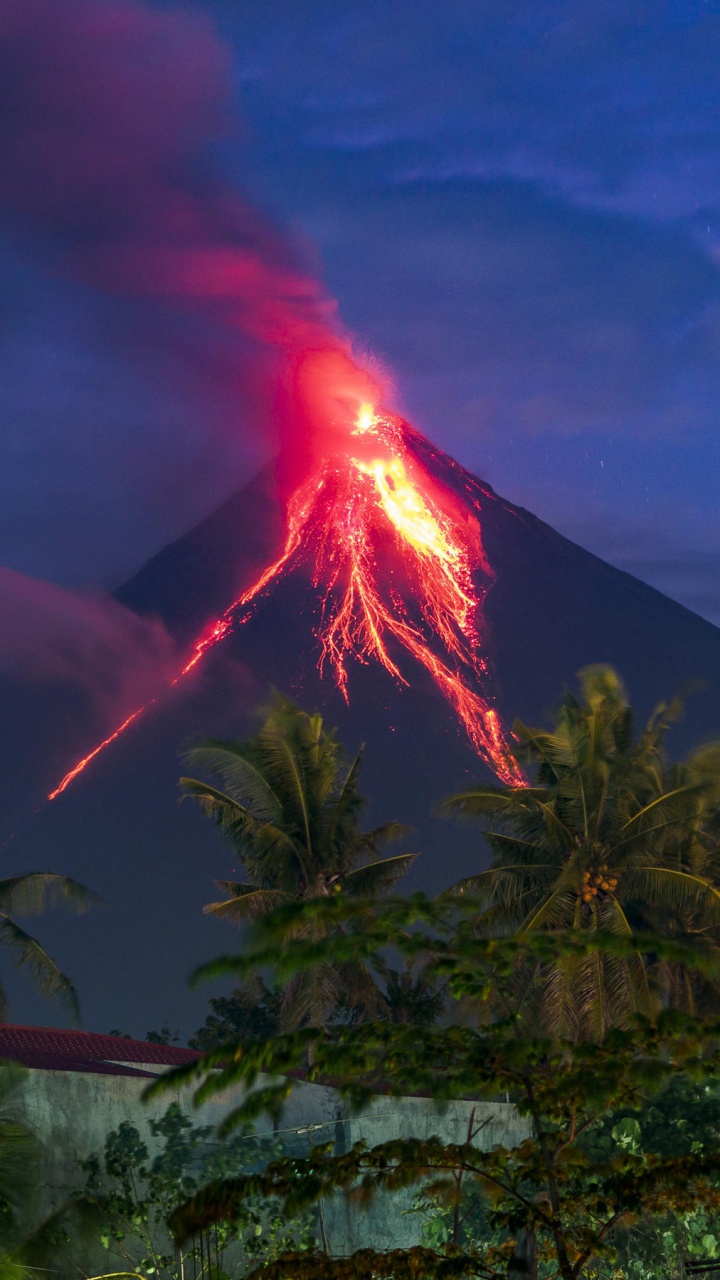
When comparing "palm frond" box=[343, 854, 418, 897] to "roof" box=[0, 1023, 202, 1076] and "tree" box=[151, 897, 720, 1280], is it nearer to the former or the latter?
"roof" box=[0, 1023, 202, 1076]

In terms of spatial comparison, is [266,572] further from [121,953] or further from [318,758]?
[318,758]

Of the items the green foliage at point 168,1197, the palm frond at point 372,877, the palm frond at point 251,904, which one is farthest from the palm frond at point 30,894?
the green foliage at point 168,1197

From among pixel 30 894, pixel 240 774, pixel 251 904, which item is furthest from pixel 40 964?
pixel 240 774

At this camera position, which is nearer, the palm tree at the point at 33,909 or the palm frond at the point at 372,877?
the palm tree at the point at 33,909

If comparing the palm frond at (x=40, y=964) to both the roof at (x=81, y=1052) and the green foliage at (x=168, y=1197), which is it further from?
the green foliage at (x=168, y=1197)

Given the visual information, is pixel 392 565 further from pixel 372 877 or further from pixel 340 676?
pixel 372 877
